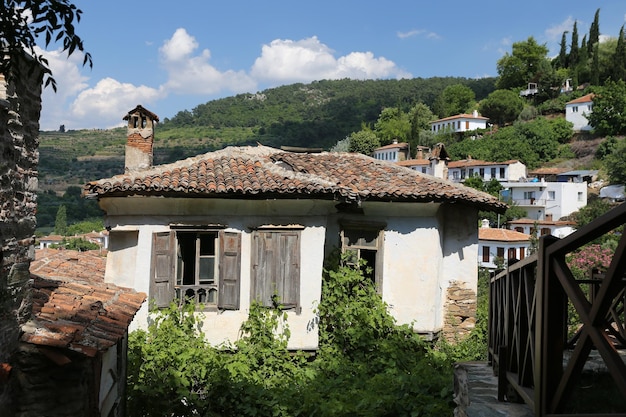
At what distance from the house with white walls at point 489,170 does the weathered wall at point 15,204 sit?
60232mm

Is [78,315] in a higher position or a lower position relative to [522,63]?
lower

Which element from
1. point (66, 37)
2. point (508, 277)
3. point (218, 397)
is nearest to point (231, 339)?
point (218, 397)

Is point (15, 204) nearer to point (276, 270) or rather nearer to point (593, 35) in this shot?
point (276, 270)

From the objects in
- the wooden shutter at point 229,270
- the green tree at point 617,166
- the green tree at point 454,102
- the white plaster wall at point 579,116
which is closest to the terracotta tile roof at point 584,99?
the white plaster wall at point 579,116

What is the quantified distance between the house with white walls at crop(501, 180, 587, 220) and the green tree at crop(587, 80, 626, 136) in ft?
55.0

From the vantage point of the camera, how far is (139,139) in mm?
13352

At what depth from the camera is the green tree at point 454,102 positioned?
9512cm

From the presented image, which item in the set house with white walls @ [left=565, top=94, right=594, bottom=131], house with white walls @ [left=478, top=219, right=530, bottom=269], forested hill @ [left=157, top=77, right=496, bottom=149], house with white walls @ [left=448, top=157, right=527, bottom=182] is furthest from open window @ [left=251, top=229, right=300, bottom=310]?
forested hill @ [left=157, top=77, right=496, bottom=149]

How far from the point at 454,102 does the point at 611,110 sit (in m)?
33.0

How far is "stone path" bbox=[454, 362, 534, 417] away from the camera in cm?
420

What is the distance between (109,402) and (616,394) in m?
5.76

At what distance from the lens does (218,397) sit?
30.0ft

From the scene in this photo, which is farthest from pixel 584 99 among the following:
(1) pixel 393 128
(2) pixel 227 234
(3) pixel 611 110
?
(2) pixel 227 234

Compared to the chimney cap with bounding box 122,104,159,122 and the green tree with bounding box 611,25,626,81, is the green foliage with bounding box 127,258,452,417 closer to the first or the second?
the chimney cap with bounding box 122,104,159,122
